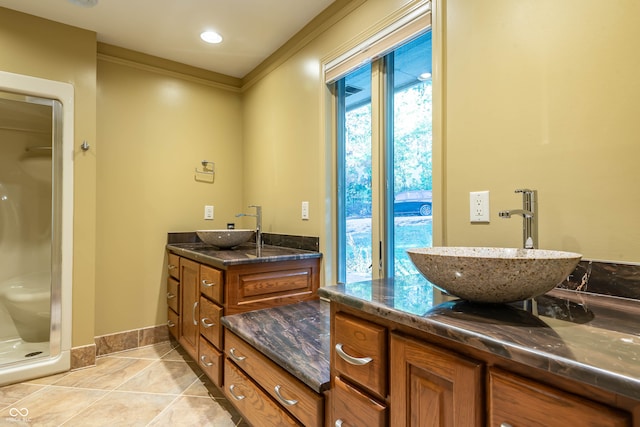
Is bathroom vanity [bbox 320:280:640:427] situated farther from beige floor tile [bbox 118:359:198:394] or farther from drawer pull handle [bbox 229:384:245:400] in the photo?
beige floor tile [bbox 118:359:198:394]

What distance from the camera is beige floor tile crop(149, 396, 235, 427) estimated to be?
1.71m

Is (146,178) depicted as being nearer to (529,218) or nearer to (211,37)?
(211,37)

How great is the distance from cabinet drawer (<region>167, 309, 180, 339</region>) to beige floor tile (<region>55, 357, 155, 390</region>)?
249 millimetres

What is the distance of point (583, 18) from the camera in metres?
1.03

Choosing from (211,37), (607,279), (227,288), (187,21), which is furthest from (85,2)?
(607,279)

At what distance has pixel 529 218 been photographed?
1.10 m

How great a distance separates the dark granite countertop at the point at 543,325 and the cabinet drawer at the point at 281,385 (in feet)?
1.23

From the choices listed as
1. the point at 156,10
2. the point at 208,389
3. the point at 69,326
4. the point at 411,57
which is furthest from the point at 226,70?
the point at 208,389

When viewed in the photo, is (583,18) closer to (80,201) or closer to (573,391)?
(573,391)

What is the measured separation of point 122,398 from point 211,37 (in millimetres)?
2522

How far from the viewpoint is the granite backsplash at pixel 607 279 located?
0.93 meters

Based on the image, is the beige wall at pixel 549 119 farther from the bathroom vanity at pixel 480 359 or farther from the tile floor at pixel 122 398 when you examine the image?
the tile floor at pixel 122 398

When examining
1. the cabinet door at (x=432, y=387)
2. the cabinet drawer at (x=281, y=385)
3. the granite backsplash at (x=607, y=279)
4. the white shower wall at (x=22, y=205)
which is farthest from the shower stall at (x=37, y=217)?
the granite backsplash at (x=607, y=279)

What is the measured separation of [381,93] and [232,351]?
1573 mm
